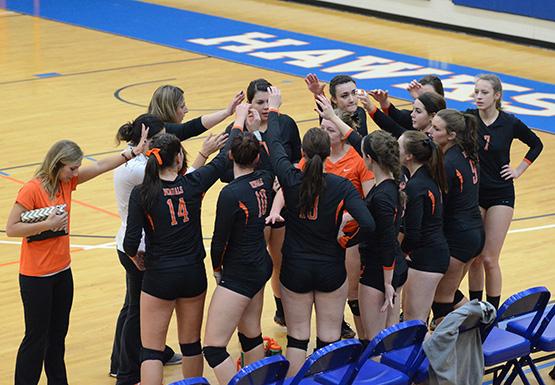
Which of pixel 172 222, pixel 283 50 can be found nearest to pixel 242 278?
pixel 172 222

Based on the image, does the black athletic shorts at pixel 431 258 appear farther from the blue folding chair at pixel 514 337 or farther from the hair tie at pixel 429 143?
the hair tie at pixel 429 143

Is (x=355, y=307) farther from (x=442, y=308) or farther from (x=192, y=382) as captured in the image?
(x=192, y=382)

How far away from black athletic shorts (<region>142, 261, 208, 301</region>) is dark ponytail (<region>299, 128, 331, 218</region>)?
77 centimetres

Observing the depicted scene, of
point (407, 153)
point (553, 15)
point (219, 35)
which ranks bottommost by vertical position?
point (219, 35)

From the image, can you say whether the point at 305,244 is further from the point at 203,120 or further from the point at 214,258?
the point at 203,120

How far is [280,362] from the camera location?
6277 millimetres

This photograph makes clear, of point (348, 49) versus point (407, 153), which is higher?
point (407, 153)

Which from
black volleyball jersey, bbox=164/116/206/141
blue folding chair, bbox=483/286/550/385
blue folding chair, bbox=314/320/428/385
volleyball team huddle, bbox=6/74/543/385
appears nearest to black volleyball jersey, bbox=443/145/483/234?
volleyball team huddle, bbox=6/74/543/385

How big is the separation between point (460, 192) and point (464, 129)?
1.47 feet

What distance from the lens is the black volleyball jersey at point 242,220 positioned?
6828 mm

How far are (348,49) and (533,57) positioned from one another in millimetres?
3317

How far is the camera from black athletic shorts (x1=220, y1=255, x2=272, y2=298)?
23.0 ft

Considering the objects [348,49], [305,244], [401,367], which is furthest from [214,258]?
[348,49]

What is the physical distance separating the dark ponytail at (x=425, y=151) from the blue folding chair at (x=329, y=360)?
4.96ft
